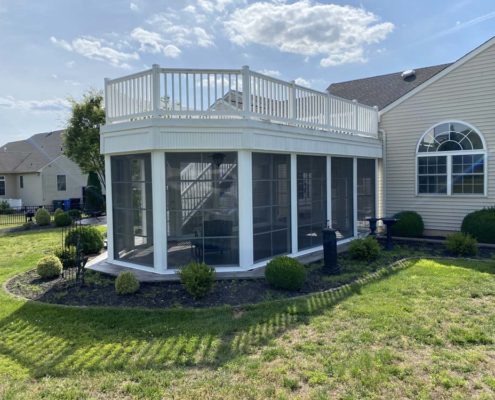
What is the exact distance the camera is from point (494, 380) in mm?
3584

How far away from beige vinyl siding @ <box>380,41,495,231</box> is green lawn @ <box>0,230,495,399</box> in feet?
19.4

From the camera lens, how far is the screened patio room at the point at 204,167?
7.37m

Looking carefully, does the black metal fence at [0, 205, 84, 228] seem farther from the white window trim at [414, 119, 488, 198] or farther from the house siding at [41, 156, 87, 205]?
the white window trim at [414, 119, 488, 198]

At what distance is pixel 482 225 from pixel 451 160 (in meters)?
2.41

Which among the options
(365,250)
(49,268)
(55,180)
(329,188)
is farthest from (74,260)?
(55,180)

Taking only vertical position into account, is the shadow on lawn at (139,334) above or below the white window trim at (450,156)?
below

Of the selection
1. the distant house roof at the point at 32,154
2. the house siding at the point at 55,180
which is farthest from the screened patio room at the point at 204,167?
the distant house roof at the point at 32,154

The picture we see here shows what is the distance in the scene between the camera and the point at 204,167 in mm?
7574

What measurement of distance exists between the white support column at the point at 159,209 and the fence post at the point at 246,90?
6.38ft

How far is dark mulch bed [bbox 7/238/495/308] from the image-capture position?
6176mm

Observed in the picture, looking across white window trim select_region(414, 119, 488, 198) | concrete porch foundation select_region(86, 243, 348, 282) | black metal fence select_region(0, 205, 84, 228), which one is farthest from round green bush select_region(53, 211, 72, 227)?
white window trim select_region(414, 119, 488, 198)

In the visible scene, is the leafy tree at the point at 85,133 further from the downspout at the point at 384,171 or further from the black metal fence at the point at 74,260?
the downspout at the point at 384,171

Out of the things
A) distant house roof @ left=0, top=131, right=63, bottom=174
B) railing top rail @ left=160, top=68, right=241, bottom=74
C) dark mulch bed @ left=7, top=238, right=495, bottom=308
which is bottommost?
dark mulch bed @ left=7, top=238, right=495, bottom=308

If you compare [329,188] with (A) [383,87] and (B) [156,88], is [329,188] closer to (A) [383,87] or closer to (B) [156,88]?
(B) [156,88]
